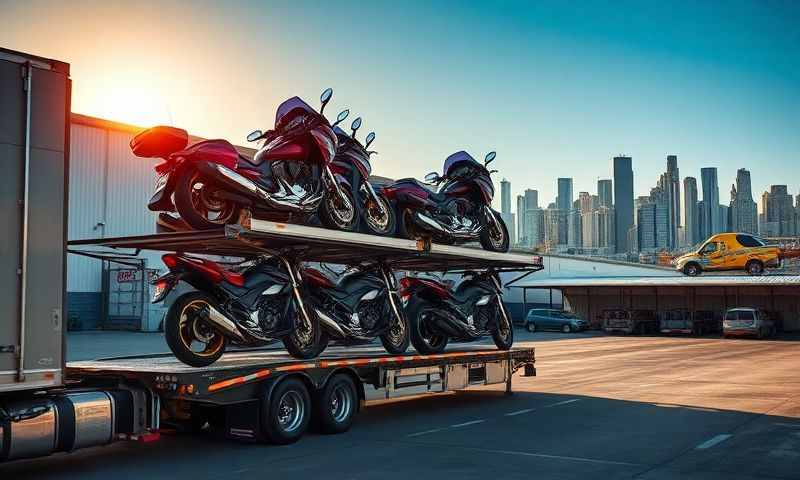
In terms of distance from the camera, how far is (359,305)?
12.9 meters

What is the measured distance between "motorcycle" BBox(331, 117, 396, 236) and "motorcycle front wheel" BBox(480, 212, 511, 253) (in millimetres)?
3111

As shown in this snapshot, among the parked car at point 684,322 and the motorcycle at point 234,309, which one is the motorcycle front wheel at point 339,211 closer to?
the motorcycle at point 234,309

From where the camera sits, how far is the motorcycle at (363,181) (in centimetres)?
1318

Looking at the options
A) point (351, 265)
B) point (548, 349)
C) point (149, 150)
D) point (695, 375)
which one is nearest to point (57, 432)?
point (149, 150)

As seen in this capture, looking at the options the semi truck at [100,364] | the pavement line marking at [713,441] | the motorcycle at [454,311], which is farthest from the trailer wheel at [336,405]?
the pavement line marking at [713,441]

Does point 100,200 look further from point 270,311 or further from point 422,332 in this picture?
point 270,311

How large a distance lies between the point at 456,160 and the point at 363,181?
322 centimetres

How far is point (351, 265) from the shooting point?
14.3 m

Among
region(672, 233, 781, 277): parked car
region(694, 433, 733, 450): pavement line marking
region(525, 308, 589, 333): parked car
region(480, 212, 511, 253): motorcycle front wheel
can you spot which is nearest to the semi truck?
region(480, 212, 511, 253): motorcycle front wheel

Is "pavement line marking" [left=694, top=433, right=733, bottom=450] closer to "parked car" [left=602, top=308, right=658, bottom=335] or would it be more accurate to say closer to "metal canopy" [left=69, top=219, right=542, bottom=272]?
"metal canopy" [left=69, top=219, right=542, bottom=272]

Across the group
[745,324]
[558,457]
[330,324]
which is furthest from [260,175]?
[745,324]

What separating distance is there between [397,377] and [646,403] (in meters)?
4.95

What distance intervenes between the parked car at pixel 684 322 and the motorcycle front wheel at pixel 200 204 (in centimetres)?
3970

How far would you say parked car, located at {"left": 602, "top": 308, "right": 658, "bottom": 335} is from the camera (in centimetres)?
4756
